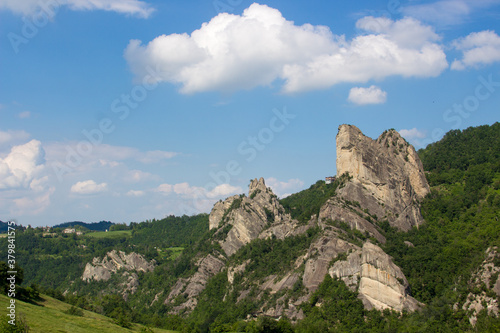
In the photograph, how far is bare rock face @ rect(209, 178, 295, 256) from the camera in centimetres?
15074

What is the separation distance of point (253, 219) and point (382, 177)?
5390 cm

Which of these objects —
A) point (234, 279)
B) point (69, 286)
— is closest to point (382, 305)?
point (234, 279)

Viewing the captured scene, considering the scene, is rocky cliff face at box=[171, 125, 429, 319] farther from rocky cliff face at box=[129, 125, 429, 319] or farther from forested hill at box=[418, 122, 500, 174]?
forested hill at box=[418, 122, 500, 174]

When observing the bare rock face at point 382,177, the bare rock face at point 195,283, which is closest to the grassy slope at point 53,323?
the bare rock face at point 195,283

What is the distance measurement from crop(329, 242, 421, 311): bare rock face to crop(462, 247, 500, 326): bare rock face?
10.6 meters

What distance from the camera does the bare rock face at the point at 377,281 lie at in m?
91.0

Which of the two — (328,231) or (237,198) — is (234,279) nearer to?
(328,231)

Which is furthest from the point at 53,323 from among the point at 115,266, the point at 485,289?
the point at 115,266

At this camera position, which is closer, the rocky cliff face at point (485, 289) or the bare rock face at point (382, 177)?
the rocky cliff face at point (485, 289)

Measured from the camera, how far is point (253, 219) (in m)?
163

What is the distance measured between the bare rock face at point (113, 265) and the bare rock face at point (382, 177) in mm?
99167

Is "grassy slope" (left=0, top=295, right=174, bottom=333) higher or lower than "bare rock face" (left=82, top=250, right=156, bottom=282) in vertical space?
lower

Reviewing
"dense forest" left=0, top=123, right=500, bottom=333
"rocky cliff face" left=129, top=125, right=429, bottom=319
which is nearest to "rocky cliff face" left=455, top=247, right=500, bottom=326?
"dense forest" left=0, top=123, right=500, bottom=333

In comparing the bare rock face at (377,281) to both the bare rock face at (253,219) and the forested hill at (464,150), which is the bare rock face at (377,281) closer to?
the bare rock face at (253,219)
